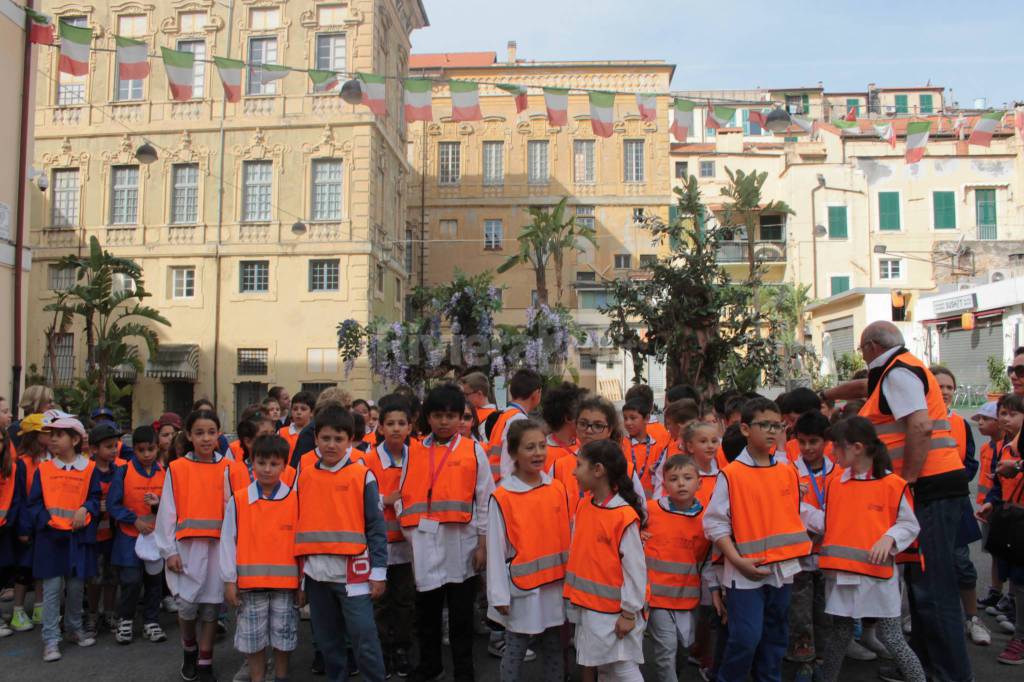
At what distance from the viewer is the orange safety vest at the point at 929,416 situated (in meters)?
4.73

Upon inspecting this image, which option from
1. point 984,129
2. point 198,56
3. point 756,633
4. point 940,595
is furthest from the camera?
point 198,56

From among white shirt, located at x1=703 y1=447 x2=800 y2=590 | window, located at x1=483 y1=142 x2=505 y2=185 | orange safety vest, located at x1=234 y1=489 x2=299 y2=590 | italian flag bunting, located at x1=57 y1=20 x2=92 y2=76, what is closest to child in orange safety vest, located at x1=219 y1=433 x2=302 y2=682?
orange safety vest, located at x1=234 y1=489 x2=299 y2=590

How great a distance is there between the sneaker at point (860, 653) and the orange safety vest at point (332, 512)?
3401 millimetres

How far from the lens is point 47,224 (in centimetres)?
2833

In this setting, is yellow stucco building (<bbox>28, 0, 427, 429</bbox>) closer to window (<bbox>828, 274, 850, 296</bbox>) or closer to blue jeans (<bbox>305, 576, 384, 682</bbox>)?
window (<bbox>828, 274, 850, 296</bbox>)

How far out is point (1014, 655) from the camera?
5371 millimetres

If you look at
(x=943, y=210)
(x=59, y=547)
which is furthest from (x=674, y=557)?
(x=943, y=210)

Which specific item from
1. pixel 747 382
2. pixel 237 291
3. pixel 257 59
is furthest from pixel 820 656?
pixel 257 59

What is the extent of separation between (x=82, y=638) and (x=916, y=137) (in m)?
16.1

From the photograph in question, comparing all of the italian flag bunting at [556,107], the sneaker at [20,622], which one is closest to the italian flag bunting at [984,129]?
the italian flag bunting at [556,107]

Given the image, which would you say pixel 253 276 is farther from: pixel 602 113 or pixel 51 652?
pixel 51 652

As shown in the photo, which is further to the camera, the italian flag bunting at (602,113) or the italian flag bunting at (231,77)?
the italian flag bunting at (602,113)

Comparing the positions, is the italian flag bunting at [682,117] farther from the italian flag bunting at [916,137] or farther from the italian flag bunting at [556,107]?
the italian flag bunting at [916,137]

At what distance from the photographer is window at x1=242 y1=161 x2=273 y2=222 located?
1093 inches
